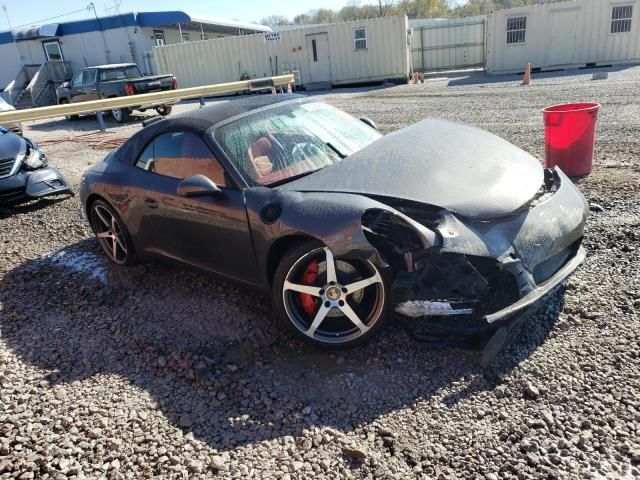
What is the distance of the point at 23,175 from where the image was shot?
650 centimetres

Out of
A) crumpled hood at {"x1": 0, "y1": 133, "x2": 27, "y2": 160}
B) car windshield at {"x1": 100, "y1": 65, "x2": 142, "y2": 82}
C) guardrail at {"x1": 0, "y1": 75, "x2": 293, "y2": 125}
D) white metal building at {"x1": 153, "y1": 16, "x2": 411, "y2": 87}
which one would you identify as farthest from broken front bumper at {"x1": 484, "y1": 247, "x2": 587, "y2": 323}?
white metal building at {"x1": 153, "y1": 16, "x2": 411, "y2": 87}

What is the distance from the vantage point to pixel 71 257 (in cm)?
511

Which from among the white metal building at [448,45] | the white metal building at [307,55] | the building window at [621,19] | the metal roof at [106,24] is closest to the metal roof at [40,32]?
the metal roof at [106,24]

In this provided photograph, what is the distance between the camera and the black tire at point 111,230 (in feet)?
14.6

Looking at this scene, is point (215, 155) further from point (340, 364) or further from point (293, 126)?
point (340, 364)

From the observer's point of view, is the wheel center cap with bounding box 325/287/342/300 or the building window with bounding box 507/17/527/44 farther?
the building window with bounding box 507/17/527/44

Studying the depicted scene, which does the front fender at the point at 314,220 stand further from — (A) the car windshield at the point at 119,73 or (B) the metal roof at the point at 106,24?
(B) the metal roof at the point at 106,24

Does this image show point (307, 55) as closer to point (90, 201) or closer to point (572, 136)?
point (572, 136)

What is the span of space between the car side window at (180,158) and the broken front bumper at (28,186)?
126 inches

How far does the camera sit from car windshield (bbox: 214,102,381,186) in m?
3.48

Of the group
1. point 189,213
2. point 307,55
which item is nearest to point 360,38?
point 307,55

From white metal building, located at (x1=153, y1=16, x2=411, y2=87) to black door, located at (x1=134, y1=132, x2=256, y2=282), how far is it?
19284 millimetres

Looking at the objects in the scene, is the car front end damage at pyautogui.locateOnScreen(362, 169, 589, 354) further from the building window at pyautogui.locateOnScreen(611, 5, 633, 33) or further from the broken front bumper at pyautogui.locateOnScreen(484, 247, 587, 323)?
the building window at pyautogui.locateOnScreen(611, 5, 633, 33)

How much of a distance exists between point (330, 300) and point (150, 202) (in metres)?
1.86
